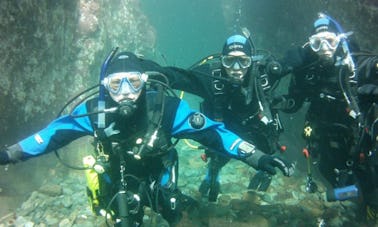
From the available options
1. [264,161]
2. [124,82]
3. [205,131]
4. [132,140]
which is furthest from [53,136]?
[264,161]

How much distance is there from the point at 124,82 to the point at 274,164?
211 cm

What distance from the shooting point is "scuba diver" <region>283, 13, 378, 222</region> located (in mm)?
5000

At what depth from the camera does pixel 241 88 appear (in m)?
5.98

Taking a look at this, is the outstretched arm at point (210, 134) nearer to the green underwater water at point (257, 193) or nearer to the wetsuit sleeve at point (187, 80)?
the wetsuit sleeve at point (187, 80)

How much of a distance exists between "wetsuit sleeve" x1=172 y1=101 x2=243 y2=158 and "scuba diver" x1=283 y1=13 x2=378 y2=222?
5.42 ft

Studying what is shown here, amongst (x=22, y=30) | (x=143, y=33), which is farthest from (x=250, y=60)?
(x=143, y=33)

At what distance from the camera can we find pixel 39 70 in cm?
737

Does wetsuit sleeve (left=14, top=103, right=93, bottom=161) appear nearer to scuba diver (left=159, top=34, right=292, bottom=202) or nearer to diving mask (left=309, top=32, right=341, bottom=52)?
scuba diver (left=159, top=34, right=292, bottom=202)

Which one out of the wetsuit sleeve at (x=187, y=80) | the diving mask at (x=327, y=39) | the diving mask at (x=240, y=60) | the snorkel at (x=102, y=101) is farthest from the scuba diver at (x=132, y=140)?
the diving mask at (x=327, y=39)

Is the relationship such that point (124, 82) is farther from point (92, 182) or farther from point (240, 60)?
point (240, 60)

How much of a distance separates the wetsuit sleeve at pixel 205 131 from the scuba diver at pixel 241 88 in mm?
1214

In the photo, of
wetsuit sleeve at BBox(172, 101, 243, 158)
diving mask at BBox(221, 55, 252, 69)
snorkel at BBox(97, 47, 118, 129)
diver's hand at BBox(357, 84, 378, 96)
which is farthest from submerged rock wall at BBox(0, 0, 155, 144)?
diver's hand at BBox(357, 84, 378, 96)

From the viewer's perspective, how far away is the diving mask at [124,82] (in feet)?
13.5

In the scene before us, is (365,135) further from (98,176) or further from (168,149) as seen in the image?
(98,176)
